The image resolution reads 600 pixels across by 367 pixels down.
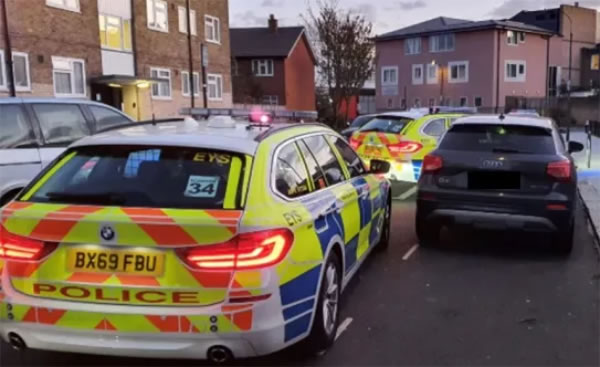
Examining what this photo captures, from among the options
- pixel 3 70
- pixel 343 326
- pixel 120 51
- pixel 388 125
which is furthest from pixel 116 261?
pixel 120 51

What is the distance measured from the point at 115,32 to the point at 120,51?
80 cm

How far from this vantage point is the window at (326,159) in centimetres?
478

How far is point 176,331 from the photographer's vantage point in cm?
331

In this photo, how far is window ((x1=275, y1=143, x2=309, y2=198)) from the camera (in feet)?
12.7

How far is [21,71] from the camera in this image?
2083 cm

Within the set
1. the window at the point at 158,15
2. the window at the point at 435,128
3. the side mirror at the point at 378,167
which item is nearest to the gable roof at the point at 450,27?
the window at the point at 158,15

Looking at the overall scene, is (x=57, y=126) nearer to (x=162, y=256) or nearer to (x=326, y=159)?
(x=326, y=159)

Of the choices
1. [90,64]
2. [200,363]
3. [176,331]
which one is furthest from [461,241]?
[90,64]

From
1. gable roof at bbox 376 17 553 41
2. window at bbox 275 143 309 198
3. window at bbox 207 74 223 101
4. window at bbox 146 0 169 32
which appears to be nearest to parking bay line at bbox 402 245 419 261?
window at bbox 275 143 309 198

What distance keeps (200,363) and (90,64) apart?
A: 73.0ft

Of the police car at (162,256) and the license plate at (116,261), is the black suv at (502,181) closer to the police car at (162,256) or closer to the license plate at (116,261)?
the police car at (162,256)

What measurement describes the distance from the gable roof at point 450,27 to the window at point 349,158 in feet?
160

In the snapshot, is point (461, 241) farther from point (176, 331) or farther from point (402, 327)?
point (176, 331)

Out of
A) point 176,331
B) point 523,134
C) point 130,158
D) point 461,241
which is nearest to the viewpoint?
point 176,331
